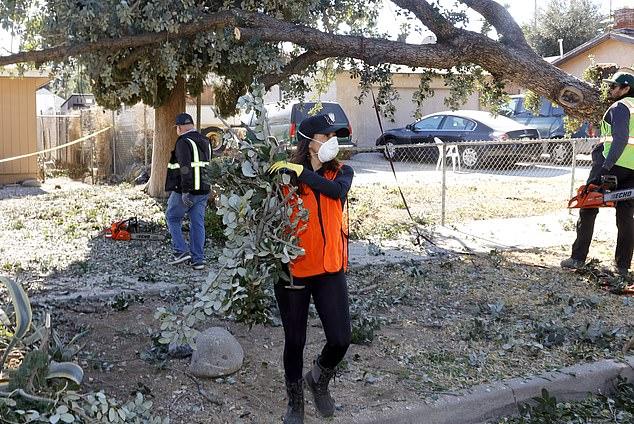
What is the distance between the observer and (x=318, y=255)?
4156 millimetres

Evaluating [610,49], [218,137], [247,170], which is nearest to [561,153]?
[610,49]

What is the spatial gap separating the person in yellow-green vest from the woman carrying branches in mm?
4179

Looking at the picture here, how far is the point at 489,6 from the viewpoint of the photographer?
28.7 feet

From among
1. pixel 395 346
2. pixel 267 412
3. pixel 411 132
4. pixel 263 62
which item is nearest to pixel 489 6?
pixel 263 62

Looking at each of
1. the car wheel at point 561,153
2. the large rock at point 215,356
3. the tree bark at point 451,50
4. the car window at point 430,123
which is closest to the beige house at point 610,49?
the car wheel at point 561,153

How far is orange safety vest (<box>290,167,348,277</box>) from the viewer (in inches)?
164

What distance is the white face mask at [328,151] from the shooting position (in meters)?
4.20

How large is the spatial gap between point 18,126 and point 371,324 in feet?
42.8

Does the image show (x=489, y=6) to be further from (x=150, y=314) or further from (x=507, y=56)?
(x=150, y=314)

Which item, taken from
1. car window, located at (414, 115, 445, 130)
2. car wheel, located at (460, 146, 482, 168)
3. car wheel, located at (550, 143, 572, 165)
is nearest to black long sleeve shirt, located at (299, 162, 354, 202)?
car wheel, located at (460, 146, 482, 168)

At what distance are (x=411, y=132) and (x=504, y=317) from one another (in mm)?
15981

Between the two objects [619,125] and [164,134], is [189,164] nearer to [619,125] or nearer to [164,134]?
[619,125]

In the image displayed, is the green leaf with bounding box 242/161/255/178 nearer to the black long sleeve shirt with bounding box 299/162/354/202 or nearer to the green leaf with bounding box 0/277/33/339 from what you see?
the black long sleeve shirt with bounding box 299/162/354/202

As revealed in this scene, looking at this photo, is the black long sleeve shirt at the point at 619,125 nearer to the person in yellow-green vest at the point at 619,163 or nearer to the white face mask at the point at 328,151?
the person in yellow-green vest at the point at 619,163
